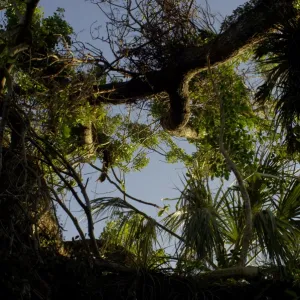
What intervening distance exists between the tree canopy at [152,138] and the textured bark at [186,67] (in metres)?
0.01

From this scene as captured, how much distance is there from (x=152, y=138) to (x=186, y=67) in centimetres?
189

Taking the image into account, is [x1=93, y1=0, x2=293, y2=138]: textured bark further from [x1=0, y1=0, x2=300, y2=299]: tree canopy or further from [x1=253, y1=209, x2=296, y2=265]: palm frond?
[x1=253, y1=209, x2=296, y2=265]: palm frond

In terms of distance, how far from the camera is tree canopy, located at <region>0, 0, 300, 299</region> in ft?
17.1

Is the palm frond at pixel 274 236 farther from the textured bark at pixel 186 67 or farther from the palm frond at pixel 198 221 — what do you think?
the textured bark at pixel 186 67

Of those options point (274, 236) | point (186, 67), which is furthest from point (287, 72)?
point (274, 236)

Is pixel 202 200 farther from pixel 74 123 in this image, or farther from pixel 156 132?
pixel 156 132

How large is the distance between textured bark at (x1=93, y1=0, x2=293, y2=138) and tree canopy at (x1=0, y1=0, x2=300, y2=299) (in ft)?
0.04

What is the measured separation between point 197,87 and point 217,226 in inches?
93.2

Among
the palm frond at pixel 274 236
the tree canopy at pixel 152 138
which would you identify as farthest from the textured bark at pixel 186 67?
the palm frond at pixel 274 236

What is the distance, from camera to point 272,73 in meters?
6.61

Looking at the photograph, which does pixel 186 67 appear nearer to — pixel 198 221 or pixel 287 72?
pixel 287 72

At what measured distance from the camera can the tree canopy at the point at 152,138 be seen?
5.21 meters

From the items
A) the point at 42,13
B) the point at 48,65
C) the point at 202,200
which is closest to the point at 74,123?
the point at 48,65

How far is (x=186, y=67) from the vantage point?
23.1 ft
